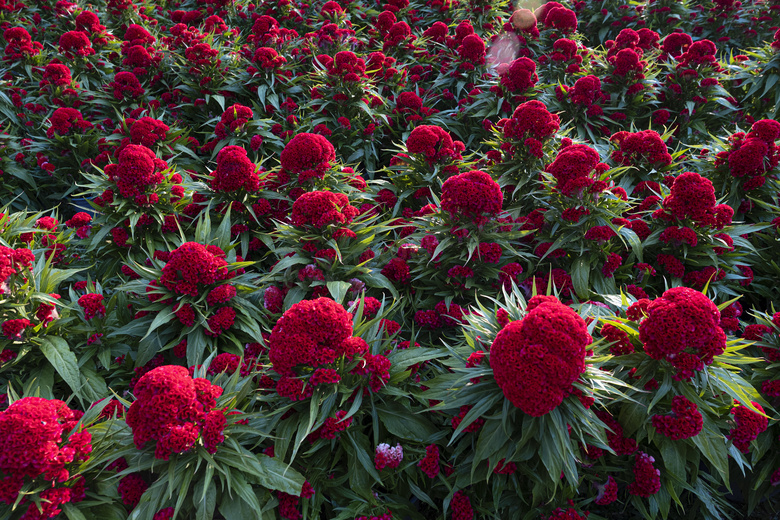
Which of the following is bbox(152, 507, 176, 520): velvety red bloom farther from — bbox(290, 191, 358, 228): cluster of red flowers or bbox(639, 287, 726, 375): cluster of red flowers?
bbox(639, 287, 726, 375): cluster of red flowers

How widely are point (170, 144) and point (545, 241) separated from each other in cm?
462

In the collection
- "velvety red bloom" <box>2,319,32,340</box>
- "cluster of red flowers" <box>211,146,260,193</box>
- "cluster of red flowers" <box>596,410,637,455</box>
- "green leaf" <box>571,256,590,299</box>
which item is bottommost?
"cluster of red flowers" <box>596,410,637,455</box>

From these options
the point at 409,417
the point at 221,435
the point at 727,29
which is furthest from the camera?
the point at 727,29

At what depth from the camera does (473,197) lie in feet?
10.5

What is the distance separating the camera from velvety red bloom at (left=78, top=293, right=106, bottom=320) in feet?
10.7

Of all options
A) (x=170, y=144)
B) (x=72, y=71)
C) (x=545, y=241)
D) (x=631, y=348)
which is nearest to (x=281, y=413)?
(x=631, y=348)

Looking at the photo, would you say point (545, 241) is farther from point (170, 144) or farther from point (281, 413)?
point (170, 144)

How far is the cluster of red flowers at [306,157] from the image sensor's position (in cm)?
392

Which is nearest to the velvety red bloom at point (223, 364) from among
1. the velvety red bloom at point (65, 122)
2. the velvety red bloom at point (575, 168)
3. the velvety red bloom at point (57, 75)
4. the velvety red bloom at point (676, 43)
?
the velvety red bloom at point (575, 168)

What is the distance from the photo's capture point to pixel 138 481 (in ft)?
7.93

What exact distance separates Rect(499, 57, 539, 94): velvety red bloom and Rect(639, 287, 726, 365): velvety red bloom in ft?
13.4

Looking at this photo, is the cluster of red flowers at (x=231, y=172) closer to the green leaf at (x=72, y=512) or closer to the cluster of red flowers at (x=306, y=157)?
the cluster of red flowers at (x=306, y=157)

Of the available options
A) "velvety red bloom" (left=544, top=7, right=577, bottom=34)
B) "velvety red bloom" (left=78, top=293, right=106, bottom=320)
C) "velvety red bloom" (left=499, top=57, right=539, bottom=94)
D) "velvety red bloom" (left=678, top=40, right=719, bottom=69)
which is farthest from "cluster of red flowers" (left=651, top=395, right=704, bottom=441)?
"velvety red bloom" (left=544, top=7, right=577, bottom=34)

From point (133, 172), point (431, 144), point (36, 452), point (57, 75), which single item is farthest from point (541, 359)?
point (57, 75)
